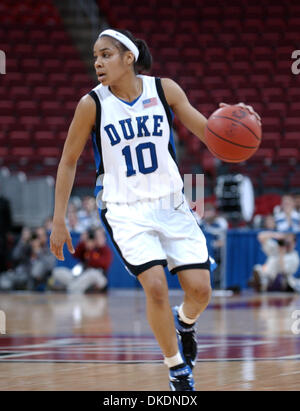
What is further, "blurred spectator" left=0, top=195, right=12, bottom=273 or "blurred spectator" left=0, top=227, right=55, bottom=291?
"blurred spectator" left=0, top=195, right=12, bottom=273

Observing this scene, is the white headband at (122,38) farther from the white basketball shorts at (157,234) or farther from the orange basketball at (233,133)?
the white basketball shorts at (157,234)

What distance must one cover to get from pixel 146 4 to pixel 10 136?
5.85 meters

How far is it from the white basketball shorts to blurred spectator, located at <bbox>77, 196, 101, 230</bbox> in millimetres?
9531

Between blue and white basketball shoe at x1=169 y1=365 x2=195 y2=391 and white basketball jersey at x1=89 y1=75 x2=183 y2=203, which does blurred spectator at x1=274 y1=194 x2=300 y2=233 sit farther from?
blue and white basketball shoe at x1=169 y1=365 x2=195 y2=391

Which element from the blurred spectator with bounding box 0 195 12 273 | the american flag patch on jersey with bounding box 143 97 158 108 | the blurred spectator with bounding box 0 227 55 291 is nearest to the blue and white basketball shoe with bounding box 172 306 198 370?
the american flag patch on jersey with bounding box 143 97 158 108

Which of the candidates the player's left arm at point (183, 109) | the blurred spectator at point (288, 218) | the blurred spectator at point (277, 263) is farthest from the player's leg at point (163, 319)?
the blurred spectator at point (288, 218)

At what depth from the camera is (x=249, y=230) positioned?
490 inches

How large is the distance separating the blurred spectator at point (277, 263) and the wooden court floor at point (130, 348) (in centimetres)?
134

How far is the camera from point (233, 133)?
3.77 metres

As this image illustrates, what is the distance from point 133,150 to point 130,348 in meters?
2.31

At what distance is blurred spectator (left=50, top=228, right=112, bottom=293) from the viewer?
1263cm

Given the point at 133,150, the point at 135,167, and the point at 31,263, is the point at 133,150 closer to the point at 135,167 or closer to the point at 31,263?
the point at 135,167

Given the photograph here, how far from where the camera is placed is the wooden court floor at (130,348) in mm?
3996
